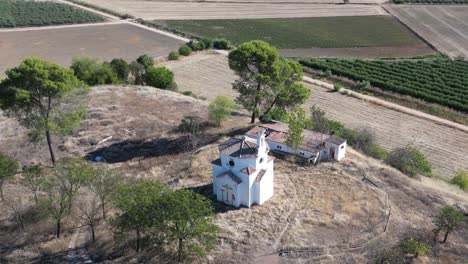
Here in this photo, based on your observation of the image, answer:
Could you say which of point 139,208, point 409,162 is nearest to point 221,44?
point 409,162

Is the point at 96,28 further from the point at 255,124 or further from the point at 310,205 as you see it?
the point at 310,205

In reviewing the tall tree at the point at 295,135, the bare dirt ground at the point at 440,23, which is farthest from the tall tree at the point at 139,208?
the bare dirt ground at the point at 440,23

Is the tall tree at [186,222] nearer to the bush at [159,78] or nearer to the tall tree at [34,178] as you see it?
the tall tree at [34,178]

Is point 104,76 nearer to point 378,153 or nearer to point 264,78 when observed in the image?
point 264,78

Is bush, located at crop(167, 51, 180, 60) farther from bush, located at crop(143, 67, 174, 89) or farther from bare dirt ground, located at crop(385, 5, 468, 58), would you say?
bare dirt ground, located at crop(385, 5, 468, 58)

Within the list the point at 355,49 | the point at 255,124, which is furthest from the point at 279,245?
the point at 355,49

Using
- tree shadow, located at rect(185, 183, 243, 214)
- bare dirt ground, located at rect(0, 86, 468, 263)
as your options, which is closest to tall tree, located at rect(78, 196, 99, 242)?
bare dirt ground, located at rect(0, 86, 468, 263)

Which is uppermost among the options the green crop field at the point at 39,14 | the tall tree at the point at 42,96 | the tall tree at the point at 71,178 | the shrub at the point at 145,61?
the tall tree at the point at 42,96
